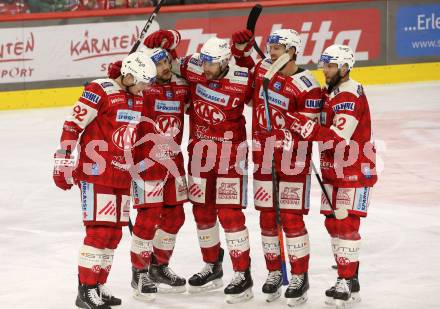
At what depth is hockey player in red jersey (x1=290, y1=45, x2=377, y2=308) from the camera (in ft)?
22.6

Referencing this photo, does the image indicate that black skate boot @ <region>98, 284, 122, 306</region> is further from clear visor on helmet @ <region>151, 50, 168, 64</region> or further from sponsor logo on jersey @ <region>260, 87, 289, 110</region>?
sponsor logo on jersey @ <region>260, 87, 289, 110</region>

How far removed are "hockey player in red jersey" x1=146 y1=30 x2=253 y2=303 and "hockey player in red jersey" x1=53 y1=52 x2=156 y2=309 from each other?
1.77ft

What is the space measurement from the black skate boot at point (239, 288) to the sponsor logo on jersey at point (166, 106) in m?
1.16

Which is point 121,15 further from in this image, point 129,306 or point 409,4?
point 129,306

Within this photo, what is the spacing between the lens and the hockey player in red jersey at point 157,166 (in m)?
7.19

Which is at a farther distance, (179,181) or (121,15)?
(121,15)

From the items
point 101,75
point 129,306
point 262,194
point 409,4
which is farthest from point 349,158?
point 409,4

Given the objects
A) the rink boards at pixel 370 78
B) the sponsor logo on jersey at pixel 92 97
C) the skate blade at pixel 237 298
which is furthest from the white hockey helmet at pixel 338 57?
the rink boards at pixel 370 78

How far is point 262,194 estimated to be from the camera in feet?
23.6

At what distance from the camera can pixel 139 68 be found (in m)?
6.69

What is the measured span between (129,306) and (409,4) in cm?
969

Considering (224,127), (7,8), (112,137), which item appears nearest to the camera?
(112,137)

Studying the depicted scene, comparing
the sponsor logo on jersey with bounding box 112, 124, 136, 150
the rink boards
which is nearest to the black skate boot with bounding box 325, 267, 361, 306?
the sponsor logo on jersey with bounding box 112, 124, 136, 150

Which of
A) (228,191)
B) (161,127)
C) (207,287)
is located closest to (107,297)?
(207,287)
